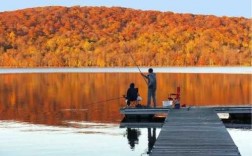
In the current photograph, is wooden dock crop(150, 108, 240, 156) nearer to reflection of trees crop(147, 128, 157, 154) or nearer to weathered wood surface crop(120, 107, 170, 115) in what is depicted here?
reflection of trees crop(147, 128, 157, 154)

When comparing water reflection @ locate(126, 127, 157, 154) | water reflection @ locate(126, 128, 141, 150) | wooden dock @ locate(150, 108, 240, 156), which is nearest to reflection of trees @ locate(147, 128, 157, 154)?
water reflection @ locate(126, 127, 157, 154)

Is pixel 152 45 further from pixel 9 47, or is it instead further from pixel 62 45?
pixel 9 47

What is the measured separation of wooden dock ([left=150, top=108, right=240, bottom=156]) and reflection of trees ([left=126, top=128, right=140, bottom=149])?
1381mm

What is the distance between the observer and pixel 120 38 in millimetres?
132750

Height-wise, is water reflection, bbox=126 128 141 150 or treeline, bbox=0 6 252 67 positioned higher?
treeline, bbox=0 6 252 67

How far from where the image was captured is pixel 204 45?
129750 millimetres

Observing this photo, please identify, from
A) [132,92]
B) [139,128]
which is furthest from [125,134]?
[132,92]

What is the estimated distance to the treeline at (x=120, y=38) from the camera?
130250 millimetres

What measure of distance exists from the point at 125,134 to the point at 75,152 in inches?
149

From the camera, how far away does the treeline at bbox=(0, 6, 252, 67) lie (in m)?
130

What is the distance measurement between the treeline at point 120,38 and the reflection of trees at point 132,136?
349ft

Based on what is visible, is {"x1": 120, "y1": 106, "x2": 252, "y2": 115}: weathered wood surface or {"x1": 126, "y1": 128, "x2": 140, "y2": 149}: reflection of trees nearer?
{"x1": 126, "y1": 128, "x2": 140, "y2": 149}: reflection of trees

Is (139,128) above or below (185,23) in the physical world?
below

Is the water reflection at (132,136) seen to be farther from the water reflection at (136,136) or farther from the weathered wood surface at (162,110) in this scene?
the weathered wood surface at (162,110)
